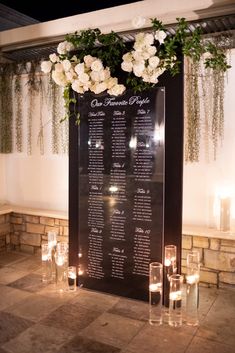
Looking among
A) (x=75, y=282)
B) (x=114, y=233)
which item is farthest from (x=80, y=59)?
(x=75, y=282)

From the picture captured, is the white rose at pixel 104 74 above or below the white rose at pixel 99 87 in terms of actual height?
above

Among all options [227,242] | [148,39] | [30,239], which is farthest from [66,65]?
[30,239]

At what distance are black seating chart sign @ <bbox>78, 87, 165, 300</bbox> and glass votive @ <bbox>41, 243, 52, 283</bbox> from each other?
16.1 inches

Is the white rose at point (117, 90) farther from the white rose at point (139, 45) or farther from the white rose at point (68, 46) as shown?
the white rose at point (68, 46)

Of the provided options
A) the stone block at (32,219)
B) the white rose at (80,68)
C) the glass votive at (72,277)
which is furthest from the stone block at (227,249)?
the stone block at (32,219)

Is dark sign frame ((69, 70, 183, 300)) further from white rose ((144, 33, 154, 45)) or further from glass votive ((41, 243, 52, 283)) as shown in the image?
glass votive ((41, 243, 52, 283))

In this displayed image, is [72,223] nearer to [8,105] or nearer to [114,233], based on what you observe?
[114,233]

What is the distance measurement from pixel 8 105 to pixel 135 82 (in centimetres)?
271

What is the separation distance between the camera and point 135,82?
3242 millimetres

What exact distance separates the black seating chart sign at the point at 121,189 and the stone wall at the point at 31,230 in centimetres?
106

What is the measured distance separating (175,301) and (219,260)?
0.97 metres

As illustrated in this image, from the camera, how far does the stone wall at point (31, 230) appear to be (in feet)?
15.5

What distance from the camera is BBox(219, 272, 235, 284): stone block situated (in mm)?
3688

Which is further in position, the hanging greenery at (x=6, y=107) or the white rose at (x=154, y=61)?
the hanging greenery at (x=6, y=107)
